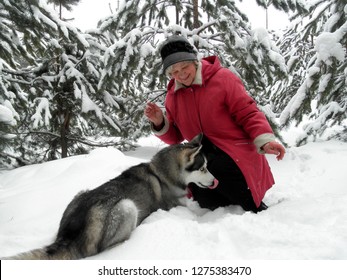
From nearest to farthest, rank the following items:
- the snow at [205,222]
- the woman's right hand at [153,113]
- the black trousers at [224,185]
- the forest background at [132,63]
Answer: the snow at [205,222] < the black trousers at [224,185] < the woman's right hand at [153,113] < the forest background at [132,63]

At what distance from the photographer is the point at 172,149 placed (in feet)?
12.0

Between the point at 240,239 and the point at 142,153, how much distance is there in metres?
6.19

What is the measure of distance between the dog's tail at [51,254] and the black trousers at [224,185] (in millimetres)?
1867

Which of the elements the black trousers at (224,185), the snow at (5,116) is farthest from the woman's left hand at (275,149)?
the snow at (5,116)

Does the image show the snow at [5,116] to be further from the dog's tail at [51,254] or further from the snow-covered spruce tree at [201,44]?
the snow-covered spruce tree at [201,44]

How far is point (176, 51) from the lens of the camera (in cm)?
327

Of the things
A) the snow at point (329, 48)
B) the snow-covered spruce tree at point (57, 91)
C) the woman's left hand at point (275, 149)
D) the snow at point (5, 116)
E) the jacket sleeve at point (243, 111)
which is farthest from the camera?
the snow-covered spruce tree at point (57, 91)

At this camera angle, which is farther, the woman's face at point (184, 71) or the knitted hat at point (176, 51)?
the woman's face at point (184, 71)

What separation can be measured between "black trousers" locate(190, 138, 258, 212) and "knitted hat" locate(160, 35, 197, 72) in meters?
1.09

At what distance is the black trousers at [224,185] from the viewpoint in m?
3.42

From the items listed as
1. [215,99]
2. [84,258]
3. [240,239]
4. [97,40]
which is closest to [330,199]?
[240,239]

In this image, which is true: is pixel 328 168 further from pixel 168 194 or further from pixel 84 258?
pixel 84 258

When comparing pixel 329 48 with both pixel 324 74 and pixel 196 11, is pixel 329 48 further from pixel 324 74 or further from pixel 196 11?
pixel 196 11

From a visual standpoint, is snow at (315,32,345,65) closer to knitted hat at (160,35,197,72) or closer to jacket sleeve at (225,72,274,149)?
jacket sleeve at (225,72,274,149)
